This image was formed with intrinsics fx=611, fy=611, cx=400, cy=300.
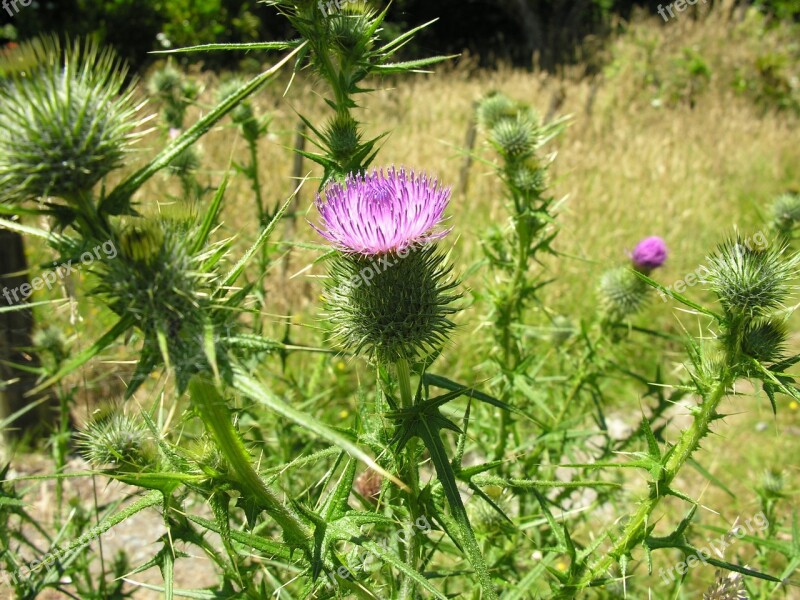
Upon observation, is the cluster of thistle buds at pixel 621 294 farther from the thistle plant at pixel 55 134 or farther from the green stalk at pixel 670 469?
the thistle plant at pixel 55 134

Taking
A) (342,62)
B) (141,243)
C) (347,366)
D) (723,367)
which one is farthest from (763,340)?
(141,243)

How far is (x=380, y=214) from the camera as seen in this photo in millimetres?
1542

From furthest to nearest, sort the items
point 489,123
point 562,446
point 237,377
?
point 489,123, point 562,446, point 237,377

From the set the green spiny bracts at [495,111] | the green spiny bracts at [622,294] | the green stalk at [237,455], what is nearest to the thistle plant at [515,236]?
the green spiny bracts at [495,111]

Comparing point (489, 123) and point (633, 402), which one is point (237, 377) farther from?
point (633, 402)

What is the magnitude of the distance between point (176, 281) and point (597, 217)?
260 inches

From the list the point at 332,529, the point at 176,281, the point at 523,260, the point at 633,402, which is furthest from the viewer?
the point at 633,402

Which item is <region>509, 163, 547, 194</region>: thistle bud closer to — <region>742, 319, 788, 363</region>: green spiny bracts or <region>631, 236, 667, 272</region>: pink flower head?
<region>631, 236, 667, 272</region>: pink flower head

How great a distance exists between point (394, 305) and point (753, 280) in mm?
1001

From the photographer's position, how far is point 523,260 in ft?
9.14

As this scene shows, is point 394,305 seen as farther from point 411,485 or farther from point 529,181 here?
point 529,181

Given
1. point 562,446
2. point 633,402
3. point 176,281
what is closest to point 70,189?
point 176,281

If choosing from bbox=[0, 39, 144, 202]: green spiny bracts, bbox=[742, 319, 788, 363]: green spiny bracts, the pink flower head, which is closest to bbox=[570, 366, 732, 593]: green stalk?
bbox=[742, 319, 788, 363]: green spiny bracts

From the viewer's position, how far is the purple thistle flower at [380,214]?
154 centimetres
